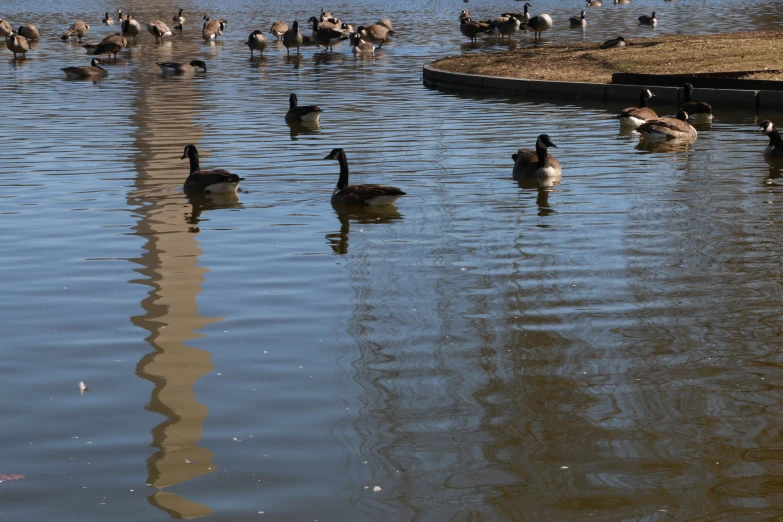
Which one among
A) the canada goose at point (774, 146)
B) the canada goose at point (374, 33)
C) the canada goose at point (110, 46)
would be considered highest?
the canada goose at point (374, 33)

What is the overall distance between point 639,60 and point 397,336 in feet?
67.3

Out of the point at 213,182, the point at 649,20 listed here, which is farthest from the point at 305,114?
the point at 649,20

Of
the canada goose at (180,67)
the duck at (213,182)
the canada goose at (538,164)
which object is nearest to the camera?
the duck at (213,182)

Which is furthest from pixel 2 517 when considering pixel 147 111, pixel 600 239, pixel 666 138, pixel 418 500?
pixel 147 111

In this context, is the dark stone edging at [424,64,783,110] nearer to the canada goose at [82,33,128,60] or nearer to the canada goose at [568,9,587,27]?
the canada goose at [82,33,128,60]

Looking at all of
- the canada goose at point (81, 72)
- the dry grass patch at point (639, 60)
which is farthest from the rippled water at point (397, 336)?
the canada goose at point (81, 72)

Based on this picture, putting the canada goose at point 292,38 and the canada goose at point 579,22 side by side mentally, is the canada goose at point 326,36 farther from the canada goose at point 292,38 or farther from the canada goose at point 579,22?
the canada goose at point 579,22

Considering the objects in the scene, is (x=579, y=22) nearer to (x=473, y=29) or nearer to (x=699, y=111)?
(x=473, y=29)

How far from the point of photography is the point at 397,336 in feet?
28.0

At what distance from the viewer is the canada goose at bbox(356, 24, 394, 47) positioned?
4113cm

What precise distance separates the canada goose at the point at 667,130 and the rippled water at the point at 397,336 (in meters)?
0.38

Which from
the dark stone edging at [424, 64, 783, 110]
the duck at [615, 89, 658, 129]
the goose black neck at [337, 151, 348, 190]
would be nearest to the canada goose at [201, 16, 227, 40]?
the dark stone edging at [424, 64, 783, 110]

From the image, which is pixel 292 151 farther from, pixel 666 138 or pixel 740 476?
pixel 740 476

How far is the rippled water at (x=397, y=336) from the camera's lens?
6.03 metres
